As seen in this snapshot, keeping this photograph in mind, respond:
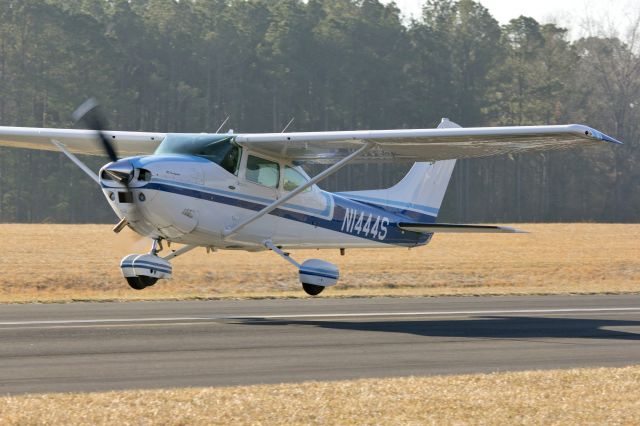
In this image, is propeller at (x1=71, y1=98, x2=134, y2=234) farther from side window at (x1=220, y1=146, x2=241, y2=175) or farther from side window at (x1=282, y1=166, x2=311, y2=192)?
side window at (x1=282, y1=166, x2=311, y2=192)

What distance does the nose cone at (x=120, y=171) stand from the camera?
1576 centimetres

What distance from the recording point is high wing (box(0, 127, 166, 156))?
1972cm

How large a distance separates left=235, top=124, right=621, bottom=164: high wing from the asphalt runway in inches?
103

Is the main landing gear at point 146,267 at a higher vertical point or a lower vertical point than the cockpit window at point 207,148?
lower

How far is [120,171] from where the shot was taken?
51.8ft

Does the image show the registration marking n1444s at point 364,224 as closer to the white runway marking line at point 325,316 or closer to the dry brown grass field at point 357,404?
the white runway marking line at point 325,316

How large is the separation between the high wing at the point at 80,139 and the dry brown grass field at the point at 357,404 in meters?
11.1

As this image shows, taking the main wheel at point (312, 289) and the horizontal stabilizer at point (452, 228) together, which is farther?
the horizontal stabilizer at point (452, 228)

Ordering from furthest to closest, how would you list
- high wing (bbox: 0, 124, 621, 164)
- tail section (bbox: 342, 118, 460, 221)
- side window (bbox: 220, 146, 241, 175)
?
tail section (bbox: 342, 118, 460, 221) < side window (bbox: 220, 146, 241, 175) < high wing (bbox: 0, 124, 621, 164)

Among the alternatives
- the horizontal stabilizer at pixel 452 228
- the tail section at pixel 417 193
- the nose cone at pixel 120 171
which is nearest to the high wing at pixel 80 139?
the nose cone at pixel 120 171

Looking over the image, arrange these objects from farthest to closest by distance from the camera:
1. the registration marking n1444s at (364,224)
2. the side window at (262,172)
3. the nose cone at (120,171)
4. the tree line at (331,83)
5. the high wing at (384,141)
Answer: the tree line at (331,83), the registration marking n1444s at (364,224), the side window at (262,172), the high wing at (384,141), the nose cone at (120,171)

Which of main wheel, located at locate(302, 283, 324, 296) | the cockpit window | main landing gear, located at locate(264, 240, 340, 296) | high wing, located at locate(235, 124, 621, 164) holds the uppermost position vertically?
high wing, located at locate(235, 124, 621, 164)

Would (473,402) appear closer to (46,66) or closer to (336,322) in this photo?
(336,322)

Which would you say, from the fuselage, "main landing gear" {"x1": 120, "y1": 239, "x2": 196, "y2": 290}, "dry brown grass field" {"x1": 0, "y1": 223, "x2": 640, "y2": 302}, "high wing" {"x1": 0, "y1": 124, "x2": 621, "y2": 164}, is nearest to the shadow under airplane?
"main landing gear" {"x1": 120, "y1": 239, "x2": 196, "y2": 290}
